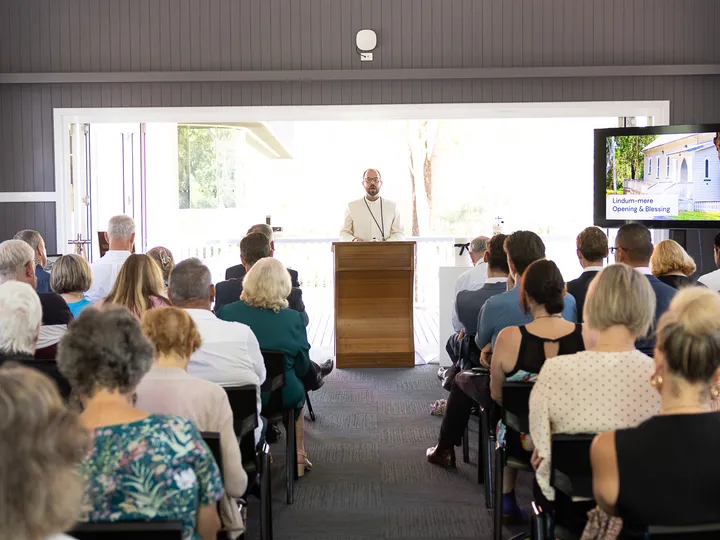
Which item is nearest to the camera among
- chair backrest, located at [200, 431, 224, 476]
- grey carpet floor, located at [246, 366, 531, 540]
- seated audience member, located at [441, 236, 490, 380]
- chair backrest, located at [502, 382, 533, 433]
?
chair backrest, located at [200, 431, 224, 476]

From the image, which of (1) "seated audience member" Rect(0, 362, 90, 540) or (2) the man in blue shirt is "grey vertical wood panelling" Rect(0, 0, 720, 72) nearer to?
(2) the man in blue shirt

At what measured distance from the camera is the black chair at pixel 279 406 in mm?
3799

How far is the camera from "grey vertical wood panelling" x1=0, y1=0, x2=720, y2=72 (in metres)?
7.82

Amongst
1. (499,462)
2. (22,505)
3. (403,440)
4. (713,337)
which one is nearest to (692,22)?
(403,440)

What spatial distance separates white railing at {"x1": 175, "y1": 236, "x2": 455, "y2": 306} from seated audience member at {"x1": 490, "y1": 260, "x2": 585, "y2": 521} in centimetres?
785

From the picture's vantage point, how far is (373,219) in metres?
7.82

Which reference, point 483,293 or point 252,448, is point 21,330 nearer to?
point 252,448

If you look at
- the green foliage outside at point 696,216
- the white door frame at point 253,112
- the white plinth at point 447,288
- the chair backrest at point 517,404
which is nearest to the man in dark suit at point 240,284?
the chair backrest at point 517,404

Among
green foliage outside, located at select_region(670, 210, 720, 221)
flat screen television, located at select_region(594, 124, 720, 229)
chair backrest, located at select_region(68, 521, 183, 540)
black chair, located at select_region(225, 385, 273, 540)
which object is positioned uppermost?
flat screen television, located at select_region(594, 124, 720, 229)

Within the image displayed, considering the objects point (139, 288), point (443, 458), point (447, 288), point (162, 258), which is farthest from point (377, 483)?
point (447, 288)

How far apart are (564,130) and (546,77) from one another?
1831cm

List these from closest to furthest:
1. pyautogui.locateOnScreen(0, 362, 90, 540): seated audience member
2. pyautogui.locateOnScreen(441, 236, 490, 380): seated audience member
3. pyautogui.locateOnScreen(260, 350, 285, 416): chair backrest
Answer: pyautogui.locateOnScreen(0, 362, 90, 540): seated audience member, pyautogui.locateOnScreen(260, 350, 285, 416): chair backrest, pyautogui.locateOnScreen(441, 236, 490, 380): seated audience member

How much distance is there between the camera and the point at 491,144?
84.7ft

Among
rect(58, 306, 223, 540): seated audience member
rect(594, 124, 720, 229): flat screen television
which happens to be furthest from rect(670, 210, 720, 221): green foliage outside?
rect(58, 306, 223, 540): seated audience member
